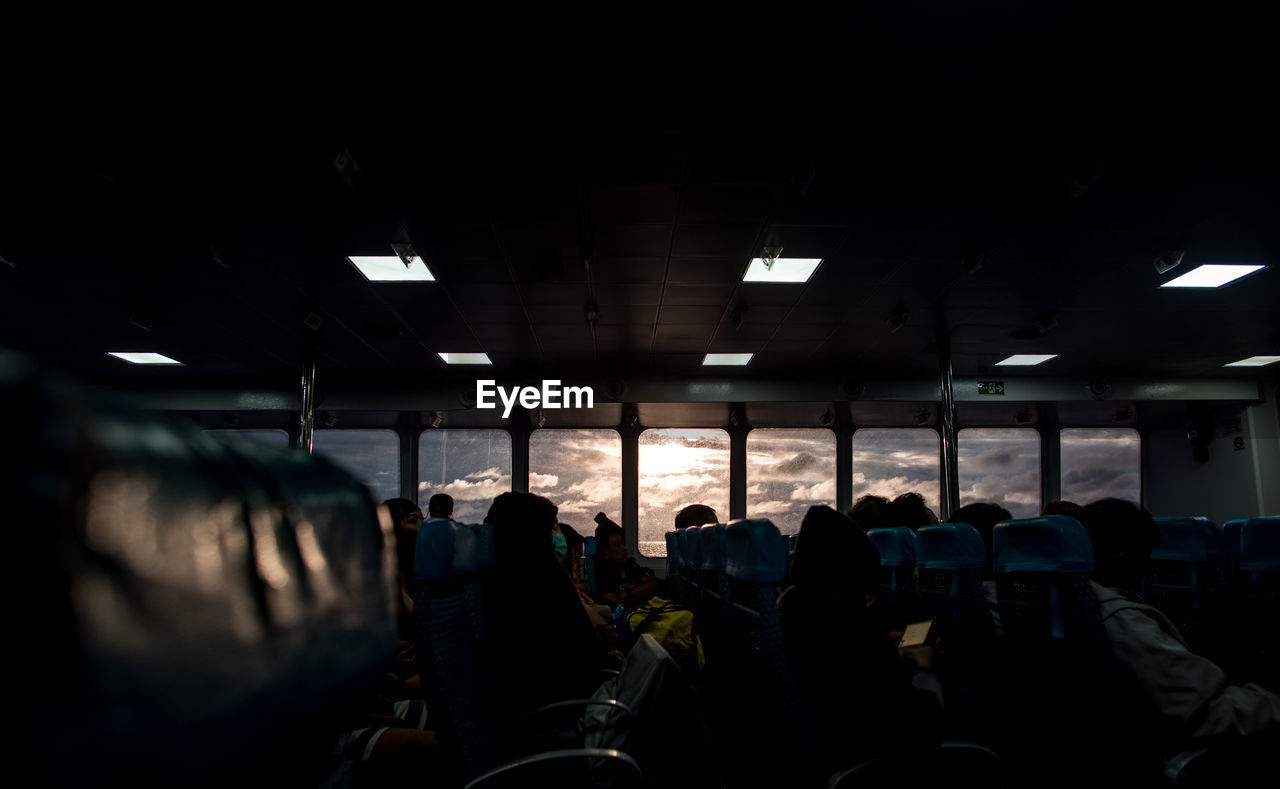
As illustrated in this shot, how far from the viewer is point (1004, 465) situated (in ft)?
34.9

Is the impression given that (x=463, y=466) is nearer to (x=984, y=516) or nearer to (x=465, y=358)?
→ (x=465, y=358)

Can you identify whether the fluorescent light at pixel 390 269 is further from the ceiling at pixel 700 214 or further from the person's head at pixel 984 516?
the person's head at pixel 984 516

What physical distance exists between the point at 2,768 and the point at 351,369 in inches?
352

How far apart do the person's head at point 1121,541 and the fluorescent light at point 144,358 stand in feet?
29.4

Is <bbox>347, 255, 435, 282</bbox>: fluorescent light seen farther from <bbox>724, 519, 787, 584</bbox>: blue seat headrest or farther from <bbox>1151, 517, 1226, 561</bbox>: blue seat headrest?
A: <bbox>1151, 517, 1226, 561</bbox>: blue seat headrest

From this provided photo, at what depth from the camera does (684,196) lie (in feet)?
13.1

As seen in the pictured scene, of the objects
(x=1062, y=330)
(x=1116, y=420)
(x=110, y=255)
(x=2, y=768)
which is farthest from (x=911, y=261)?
(x=1116, y=420)

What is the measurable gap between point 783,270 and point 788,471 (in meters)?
5.91

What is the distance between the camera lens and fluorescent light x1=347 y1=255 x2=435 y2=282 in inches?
196

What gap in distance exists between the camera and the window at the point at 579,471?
10.4 meters

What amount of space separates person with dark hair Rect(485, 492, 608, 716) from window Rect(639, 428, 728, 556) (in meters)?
7.82

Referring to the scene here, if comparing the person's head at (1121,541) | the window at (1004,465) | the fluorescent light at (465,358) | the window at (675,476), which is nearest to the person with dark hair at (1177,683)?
the person's head at (1121,541)

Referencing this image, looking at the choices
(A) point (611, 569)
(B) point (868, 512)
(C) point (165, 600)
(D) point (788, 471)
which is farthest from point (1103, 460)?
(C) point (165, 600)

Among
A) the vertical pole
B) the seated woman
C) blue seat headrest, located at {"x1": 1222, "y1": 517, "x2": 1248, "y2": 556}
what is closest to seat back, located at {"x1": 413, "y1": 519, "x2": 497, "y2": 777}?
the seated woman
